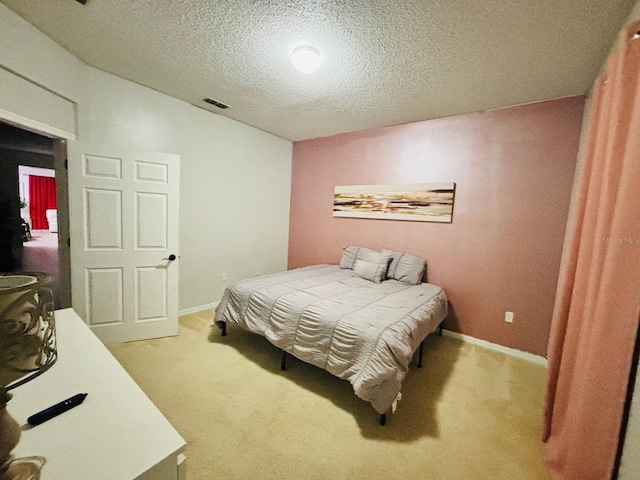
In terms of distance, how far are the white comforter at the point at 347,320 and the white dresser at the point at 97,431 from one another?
1158 mm

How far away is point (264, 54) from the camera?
77.9 inches

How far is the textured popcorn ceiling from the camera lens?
1521mm

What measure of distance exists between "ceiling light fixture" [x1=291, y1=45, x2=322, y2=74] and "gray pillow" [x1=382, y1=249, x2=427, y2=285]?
2195mm

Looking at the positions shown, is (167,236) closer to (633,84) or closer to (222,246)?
(222,246)

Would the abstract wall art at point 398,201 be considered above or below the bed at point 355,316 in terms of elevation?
above

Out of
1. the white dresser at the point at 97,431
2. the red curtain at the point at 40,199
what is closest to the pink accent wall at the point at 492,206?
the white dresser at the point at 97,431

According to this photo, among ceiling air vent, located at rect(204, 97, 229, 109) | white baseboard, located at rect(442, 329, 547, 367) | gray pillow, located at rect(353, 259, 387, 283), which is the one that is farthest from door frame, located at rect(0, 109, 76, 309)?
white baseboard, located at rect(442, 329, 547, 367)

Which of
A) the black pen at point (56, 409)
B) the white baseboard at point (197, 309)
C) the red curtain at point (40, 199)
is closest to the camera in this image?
the black pen at point (56, 409)

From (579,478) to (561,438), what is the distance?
24 centimetres

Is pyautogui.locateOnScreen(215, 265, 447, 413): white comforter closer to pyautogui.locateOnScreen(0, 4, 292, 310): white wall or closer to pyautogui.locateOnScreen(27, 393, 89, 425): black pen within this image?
pyautogui.locateOnScreen(0, 4, 292, 310): white wall

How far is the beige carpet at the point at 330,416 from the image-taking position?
1388mm

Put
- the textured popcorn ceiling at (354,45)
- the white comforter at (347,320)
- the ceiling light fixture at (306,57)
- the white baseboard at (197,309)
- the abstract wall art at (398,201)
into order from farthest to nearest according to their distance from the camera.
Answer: the white baseboard at (197,309)
the abstract wall art at (398,201)
the ceiling light fixture at (306,57)
the white comforter at (347,320)
the textured popcorn ceiling at (354,45)

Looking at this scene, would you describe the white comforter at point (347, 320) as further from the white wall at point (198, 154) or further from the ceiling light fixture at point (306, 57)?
the ceiling light fixture at point (306, 57)

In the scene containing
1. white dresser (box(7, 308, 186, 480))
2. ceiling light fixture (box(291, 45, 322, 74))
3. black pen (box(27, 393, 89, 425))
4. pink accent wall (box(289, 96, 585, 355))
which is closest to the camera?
white dresser (box(7, 308, 186, 480))
